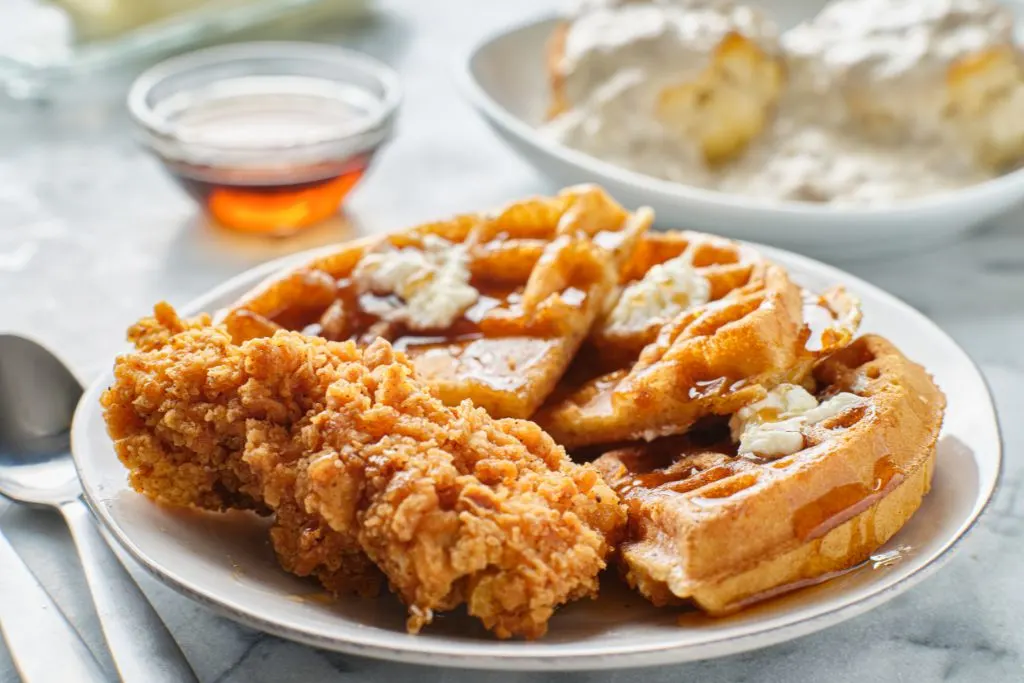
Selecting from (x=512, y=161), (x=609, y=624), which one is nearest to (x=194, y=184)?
(x=512, y=161)

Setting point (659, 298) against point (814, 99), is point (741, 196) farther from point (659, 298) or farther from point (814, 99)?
point (659, 298)

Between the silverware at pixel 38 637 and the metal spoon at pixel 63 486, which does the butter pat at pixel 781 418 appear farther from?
the silverware at pixel 38 637

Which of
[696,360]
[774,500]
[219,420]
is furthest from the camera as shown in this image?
[696,360]

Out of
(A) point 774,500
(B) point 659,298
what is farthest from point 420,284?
(A) point 774,500

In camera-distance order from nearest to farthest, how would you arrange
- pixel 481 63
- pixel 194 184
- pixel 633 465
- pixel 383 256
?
pixel 633 465 < pixel 383 256 < pixel 194 184 < pixel 481 63

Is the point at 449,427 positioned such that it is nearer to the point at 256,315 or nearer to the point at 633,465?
the point at 633,465

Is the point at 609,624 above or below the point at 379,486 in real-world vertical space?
below

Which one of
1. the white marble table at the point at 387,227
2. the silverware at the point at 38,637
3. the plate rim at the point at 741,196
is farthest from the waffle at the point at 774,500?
the plate rim at the point at 741,196
